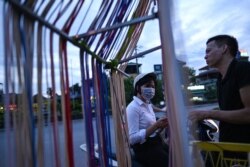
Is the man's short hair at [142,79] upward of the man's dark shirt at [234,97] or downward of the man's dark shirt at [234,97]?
upward

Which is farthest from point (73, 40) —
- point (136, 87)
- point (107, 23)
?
point (136, 87)

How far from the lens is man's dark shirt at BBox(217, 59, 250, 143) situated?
186cm

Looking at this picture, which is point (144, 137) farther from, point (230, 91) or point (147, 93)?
point (230, 91)

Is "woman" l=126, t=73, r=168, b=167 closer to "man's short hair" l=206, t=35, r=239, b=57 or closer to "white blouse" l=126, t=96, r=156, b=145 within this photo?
"white blouse" l=126, t=96, r=156, b=145

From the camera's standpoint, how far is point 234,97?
A: 191 cm

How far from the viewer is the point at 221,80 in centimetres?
206

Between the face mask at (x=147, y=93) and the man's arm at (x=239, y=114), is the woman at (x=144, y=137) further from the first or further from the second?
the man's arm at (x=239, y=114)

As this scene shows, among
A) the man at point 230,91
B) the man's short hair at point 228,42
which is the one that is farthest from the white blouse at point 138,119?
the man's short hair at point 228,42

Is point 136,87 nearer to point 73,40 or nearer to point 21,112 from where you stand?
point 73,40

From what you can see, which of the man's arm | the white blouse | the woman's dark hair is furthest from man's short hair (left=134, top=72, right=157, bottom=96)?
the man's arm

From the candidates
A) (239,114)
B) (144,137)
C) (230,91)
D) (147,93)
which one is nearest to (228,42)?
(230,91)

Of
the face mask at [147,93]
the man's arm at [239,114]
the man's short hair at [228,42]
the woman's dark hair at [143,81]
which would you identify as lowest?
the man's arm at [239,114]

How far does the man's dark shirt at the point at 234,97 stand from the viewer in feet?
6.10

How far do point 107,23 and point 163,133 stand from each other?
1.41 metres
